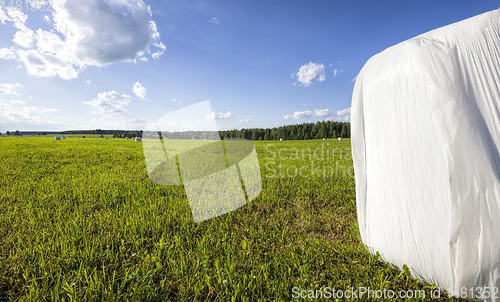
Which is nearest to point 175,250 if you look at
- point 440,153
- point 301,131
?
point 440,153

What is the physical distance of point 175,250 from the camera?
6.86 ft

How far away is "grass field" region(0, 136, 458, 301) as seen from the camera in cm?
162

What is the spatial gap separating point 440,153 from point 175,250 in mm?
2487

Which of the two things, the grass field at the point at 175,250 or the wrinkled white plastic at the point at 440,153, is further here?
the grass field at the point at 175,250

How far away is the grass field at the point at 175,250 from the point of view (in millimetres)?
1615

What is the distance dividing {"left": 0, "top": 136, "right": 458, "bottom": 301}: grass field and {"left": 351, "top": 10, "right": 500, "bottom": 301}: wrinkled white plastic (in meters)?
0.37

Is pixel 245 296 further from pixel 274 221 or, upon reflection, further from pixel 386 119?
pixel 386 119

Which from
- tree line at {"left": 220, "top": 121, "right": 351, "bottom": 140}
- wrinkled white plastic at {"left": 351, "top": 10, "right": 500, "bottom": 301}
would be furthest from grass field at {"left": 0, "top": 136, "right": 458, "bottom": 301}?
tree line at {"left": 220, "top": 121, "right": 351, "bottom": 140}

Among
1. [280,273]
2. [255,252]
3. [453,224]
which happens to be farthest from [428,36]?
[255,252]

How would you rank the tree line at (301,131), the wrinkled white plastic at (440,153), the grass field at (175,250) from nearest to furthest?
the wrinkled white plastic at (440,153), the grass field at (175,250), the tree line at (301,131)

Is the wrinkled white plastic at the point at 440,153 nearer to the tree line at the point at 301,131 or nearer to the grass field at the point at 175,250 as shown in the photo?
the grass field at the point at 175,250

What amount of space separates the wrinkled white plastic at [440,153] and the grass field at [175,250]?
37cm

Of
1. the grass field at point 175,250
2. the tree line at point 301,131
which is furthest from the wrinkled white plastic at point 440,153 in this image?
the tree line at point 301,131

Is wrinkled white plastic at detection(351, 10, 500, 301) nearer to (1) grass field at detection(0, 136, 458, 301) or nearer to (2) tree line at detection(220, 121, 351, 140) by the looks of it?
(1) grass field at detection(0, 136, 458, 301)
